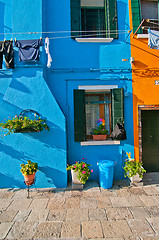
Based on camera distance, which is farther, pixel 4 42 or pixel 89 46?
pixel 89 46

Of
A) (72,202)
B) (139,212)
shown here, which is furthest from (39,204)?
(139,212)

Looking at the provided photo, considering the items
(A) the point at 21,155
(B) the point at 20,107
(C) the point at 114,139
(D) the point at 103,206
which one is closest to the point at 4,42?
(B) the point at 20,107

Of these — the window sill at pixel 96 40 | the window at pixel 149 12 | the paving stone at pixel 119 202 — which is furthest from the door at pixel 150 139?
the window at pixel 149 12

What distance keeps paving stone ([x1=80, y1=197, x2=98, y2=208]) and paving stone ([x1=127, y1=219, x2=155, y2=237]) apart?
968 millimetres

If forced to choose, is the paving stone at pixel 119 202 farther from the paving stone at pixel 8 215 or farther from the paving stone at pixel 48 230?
the paving stone at pixel 8 215

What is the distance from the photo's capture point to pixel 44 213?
388 cm

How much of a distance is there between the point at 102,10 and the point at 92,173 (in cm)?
594

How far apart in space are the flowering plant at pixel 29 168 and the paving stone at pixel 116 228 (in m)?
2.38

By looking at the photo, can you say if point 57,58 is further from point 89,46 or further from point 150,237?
point 150,237

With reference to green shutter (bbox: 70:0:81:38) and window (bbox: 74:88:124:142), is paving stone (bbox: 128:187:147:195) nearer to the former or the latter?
window (bbox: 74:88:124:142)

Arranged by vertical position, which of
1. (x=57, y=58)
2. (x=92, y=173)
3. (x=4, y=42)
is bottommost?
(x=92, y=173)

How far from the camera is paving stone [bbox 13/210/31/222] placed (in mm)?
3675

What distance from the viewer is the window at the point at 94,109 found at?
5.55m

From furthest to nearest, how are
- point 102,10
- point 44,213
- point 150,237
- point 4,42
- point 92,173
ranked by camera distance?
1. point 102,10
2. point 92,173
3. point 4,42
4. point 44,213
5. point 150,237
